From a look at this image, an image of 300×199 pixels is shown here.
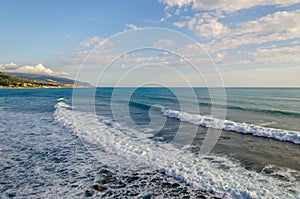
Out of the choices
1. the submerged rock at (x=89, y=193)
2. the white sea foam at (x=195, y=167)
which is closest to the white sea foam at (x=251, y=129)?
the white sea foam at (x=195, y=167)

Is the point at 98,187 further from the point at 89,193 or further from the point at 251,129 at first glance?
the point at 251,129

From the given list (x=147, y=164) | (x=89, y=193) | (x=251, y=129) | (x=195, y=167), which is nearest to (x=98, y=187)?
(x=89, y=193)

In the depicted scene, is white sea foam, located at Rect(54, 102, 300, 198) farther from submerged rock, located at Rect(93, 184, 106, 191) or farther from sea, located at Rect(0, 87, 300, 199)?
submerged rock, located at Rect(93, 184, 106, 191)

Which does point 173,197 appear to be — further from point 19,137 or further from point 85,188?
point 19,137

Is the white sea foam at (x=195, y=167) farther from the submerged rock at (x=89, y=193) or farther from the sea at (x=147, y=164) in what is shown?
the submerged rock at (x=89, y=193)

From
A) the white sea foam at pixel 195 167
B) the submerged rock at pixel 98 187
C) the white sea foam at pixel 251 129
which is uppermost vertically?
the white sea foam at pixel 251 129

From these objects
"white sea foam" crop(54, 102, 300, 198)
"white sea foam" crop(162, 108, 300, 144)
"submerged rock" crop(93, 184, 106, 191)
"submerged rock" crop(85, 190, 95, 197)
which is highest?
"white sea foam" crop(162, 108, 300, 144)

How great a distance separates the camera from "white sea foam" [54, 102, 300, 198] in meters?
6.43

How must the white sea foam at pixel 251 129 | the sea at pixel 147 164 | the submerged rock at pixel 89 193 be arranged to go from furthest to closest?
the white sea foam at pixel 251 129
the sea at pixel 147 164
the submerged rock at pixel 89 193

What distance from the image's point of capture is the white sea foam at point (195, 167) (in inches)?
253

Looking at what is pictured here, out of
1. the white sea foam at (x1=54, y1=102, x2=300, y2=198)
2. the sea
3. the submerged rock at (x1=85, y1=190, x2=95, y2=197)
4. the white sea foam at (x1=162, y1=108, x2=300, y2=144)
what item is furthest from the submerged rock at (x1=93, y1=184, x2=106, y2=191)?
the white sea foam at (x1=162, y1=108, x2=300, y2=144)

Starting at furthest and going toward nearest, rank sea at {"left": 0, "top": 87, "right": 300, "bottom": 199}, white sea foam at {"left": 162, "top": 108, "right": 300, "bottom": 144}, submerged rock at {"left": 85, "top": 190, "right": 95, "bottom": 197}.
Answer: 1. white sea foam at {"left": 162, "top": 108, "right": 300, "bottom": 144}
2. sea at {"left": 0, "top": 87, "right": 300, "bottom": 199}
3. submerged rock at {"left": 85, "top": 190, "right": 95, "bottom": 197}

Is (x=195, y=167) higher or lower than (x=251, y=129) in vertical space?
lower

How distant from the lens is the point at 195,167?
819 cm
